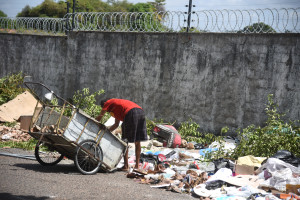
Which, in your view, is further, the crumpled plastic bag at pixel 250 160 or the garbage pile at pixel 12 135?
the garbage pile at pixel 12 135

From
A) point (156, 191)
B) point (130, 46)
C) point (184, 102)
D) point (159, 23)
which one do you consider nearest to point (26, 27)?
point (130, 46)

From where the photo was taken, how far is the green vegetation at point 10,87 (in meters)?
12.5

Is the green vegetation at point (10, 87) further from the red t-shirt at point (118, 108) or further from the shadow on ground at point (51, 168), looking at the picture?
the red t-shirt at point (118, 108)

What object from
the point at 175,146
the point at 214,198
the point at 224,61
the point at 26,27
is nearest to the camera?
the point at 214,198

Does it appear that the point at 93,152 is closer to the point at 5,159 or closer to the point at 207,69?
the point at 5,159

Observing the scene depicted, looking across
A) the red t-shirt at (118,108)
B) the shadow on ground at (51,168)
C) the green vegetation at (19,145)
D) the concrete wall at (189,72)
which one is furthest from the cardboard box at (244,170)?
Result: the green vegetation at (19,145)

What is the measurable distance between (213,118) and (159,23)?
10.1ft

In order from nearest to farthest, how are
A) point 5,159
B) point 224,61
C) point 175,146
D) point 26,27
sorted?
point 5,159, point 175,146, point 224,61, point 26,27

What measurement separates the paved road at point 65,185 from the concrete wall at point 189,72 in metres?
3.78

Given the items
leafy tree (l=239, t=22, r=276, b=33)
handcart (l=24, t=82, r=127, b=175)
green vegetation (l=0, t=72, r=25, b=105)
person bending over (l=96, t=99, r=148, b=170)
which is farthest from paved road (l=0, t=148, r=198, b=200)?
green vegetation (l=0, t=72, r=25, b=105)

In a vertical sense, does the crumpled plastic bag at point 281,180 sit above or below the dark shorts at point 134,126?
below

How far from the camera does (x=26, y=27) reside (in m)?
13.7

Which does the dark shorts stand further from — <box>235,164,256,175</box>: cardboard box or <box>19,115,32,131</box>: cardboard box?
<box>19,115,32,131</box>: cardboard box

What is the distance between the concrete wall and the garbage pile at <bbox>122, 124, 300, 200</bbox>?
2198 millimetres
